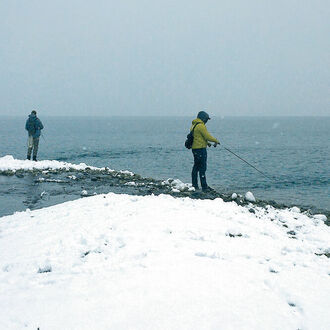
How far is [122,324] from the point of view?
15.2ft

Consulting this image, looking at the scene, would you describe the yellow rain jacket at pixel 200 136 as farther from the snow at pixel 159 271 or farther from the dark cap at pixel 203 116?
the snow at pixel 159 271

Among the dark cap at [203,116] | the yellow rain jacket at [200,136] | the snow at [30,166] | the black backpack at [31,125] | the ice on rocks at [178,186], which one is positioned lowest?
the snow at [30,166]

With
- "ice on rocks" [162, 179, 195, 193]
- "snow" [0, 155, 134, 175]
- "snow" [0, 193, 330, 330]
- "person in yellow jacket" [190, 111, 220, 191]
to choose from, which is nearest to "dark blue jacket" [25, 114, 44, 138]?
"snow" [0, 155, 134, 175]

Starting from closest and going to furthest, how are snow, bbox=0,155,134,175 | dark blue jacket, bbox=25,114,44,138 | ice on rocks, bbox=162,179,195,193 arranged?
ice on rocks, bbox=162,179,195,193 < snow, bbox=0,155,134,175 < dark blue jacket, bbox=25,114,44,138

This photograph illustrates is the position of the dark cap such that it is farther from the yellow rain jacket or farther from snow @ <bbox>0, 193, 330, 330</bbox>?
snow @ <bbox>0, 193, 330, 330</bbox>

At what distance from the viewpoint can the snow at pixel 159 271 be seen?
192 inches

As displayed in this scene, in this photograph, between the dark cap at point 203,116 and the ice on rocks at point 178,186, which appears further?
the ice on rocks at point 178,186

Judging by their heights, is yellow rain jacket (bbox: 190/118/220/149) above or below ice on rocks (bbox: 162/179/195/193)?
above

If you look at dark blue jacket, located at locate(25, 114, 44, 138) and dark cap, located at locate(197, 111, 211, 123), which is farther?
dark blue jacket, located at locate(25, 114, 44, 138)

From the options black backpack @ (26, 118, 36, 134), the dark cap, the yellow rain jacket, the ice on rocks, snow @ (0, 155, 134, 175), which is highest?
the dark cap

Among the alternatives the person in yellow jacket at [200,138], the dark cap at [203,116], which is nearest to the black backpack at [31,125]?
the person in yellow jacket at [200,138]

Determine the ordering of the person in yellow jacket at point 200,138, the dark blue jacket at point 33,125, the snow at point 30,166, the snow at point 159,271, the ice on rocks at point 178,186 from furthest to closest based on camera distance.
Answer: the dark blue jacket at point 33,125 → the snow at point 30,166 → the ice on rocks at point 178,186 → the person in yellow jacket at point 200,138 → the snow at point 159,271

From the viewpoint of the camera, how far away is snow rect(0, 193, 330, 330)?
4.87m

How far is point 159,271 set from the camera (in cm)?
589
